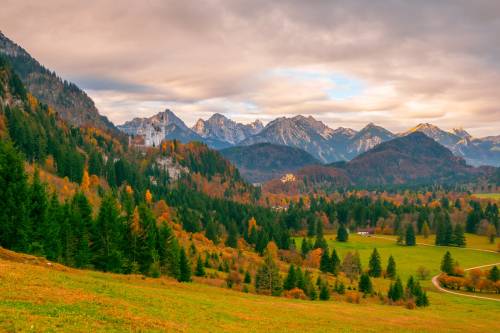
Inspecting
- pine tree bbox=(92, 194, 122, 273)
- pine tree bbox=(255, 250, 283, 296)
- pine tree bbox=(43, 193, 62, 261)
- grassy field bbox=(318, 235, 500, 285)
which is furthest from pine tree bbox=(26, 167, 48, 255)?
grassy field bbox=(318, 235, 500, 285)

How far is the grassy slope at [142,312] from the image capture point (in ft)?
88.3

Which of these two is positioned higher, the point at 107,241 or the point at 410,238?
the point at 107,241

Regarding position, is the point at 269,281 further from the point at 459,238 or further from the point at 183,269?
the point at 459,238

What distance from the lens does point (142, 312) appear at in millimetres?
32844

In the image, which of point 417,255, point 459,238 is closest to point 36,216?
point 417,255

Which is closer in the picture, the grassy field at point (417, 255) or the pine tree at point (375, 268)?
the pine tree at point (375, 268)

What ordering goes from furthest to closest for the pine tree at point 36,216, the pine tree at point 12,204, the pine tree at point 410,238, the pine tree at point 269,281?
the pine tree at point 410,238, the pine tree at point 269,281, the pine tree at point 36,216, the pine tree at point 12,204

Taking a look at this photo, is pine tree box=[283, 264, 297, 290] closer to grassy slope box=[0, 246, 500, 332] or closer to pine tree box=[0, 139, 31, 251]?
grassy slope box=[0, 246, 500, 332]

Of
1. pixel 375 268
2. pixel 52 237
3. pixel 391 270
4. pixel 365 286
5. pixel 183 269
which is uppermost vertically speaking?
pixel 52 237

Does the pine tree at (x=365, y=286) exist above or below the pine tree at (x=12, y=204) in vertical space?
below

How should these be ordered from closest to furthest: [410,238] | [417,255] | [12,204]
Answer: [12,204] → [417,255] → [410,238]

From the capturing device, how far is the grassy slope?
88.3 ft

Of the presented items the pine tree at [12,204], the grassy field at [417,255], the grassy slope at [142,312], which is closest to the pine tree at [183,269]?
the grassy slope at [142,312]

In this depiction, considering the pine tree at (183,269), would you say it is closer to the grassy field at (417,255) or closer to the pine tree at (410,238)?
the grassy field at (417,255)
